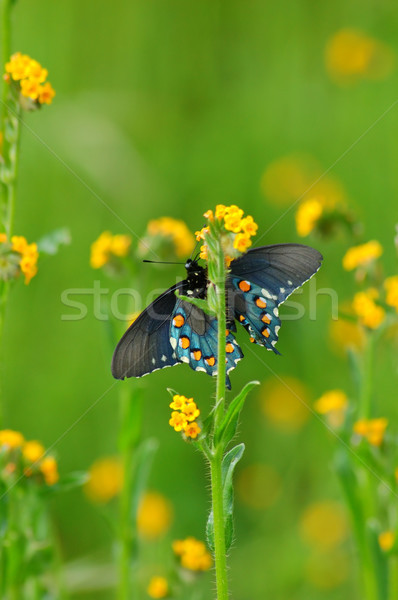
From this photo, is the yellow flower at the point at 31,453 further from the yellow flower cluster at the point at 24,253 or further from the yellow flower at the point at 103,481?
the yellow flower at the point at 103,481

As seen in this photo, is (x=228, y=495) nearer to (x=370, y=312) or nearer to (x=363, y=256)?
(x=370, y=312)

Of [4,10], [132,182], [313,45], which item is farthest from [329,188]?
[4,10]

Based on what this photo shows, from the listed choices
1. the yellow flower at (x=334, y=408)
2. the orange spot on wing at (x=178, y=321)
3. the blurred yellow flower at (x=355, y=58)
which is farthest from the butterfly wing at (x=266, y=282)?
the blurred yellow flower at (x=355, y=58)

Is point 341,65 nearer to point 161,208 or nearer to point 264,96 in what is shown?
point 264,96

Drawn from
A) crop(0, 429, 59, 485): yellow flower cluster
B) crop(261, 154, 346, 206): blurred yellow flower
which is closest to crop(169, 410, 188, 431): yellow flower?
crop(0, 429, 59, 485): yellow flower cluster

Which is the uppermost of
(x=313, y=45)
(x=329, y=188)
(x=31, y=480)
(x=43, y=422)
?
(x=313, y=45)

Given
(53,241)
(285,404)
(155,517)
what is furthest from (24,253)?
(285,404)
